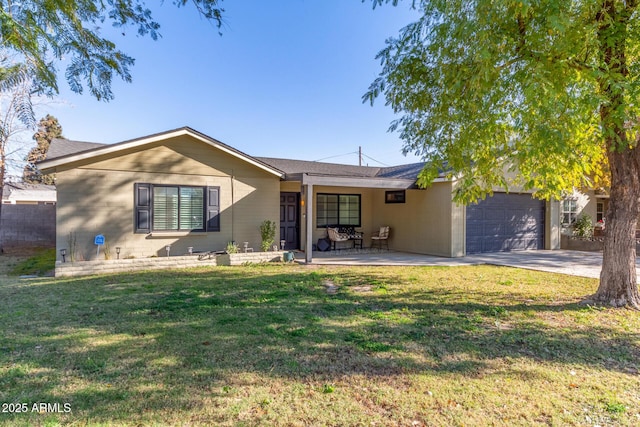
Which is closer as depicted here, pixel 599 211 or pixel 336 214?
pixel 336 214

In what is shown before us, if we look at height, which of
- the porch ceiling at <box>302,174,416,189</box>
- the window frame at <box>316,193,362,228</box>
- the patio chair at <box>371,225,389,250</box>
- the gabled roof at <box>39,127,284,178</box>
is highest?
the gabled roof at <box>39,127,284,178</box>

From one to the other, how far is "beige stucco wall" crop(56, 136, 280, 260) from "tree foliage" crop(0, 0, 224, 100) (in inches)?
199

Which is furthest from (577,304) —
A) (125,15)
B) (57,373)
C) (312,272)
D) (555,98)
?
(125,15)

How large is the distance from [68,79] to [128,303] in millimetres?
3341

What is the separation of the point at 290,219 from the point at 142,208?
15.7ft

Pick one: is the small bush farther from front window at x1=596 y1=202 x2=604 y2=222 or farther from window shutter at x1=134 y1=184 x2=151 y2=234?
window shutter at x1=134 y1=184 x2=151 y2=234

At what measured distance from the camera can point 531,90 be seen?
163 inches

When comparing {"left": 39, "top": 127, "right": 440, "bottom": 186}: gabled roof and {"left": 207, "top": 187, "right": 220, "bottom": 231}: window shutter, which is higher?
{"left": 39, "top": 127, "right": 440, "bottom": 186}: gabled roof

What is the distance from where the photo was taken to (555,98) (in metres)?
4.53

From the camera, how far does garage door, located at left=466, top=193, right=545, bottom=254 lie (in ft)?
41.2

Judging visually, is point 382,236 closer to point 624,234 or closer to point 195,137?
point 195,137

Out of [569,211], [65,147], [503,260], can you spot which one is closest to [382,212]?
[503,260]

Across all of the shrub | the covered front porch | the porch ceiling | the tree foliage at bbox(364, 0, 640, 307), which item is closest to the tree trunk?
the tree foliage at bbox(364, 0, 640, 307)

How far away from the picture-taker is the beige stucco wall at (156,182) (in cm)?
895
